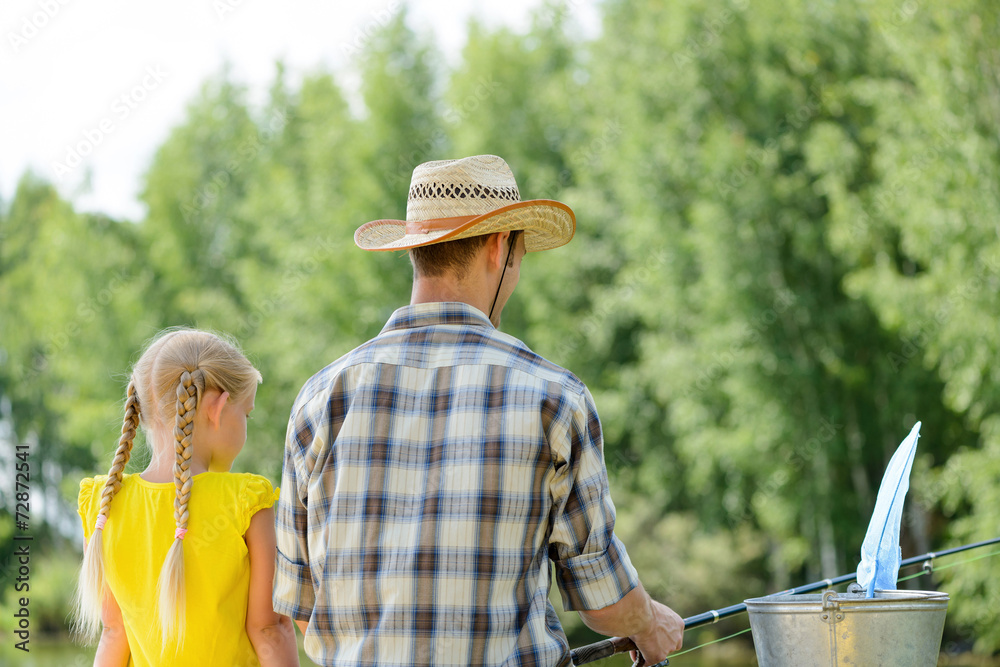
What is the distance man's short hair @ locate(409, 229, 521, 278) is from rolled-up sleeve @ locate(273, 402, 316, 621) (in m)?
0.32

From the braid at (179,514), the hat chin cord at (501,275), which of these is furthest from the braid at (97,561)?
the hat chin cord at (501,275)

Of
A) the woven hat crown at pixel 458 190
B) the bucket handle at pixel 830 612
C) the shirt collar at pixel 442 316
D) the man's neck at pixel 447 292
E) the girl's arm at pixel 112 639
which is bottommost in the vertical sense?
the girl's arm at pixel 112 639

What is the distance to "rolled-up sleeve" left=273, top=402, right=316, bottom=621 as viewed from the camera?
1723 mm

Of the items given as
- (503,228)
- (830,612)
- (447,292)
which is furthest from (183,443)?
(830,612)

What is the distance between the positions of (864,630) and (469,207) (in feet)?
3.49

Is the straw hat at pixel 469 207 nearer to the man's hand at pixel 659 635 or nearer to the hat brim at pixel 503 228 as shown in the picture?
the hat brim at pixel 503 228

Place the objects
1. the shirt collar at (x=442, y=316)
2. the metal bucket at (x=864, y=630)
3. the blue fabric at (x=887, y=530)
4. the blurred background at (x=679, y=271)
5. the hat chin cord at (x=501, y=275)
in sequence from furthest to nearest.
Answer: the blurred background at (x=679, y=271)
the blue fabric at (x=887, y=530)
the metal bucket at (x=864, y=630)
the hat chin cord at (x=501, y=275)
the shirt collar at (x=442, y=316)

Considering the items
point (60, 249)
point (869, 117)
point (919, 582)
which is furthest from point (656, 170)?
point (60, 249)

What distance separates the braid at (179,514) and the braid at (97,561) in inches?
4.6

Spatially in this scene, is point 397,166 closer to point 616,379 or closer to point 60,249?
point 616,379

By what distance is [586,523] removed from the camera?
163 cm

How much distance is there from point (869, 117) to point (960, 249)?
170 inches

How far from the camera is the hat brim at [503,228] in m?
1.77

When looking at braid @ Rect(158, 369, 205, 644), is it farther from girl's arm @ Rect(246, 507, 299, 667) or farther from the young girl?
girl's arm @ Rect(246, 507, 299, 667)
